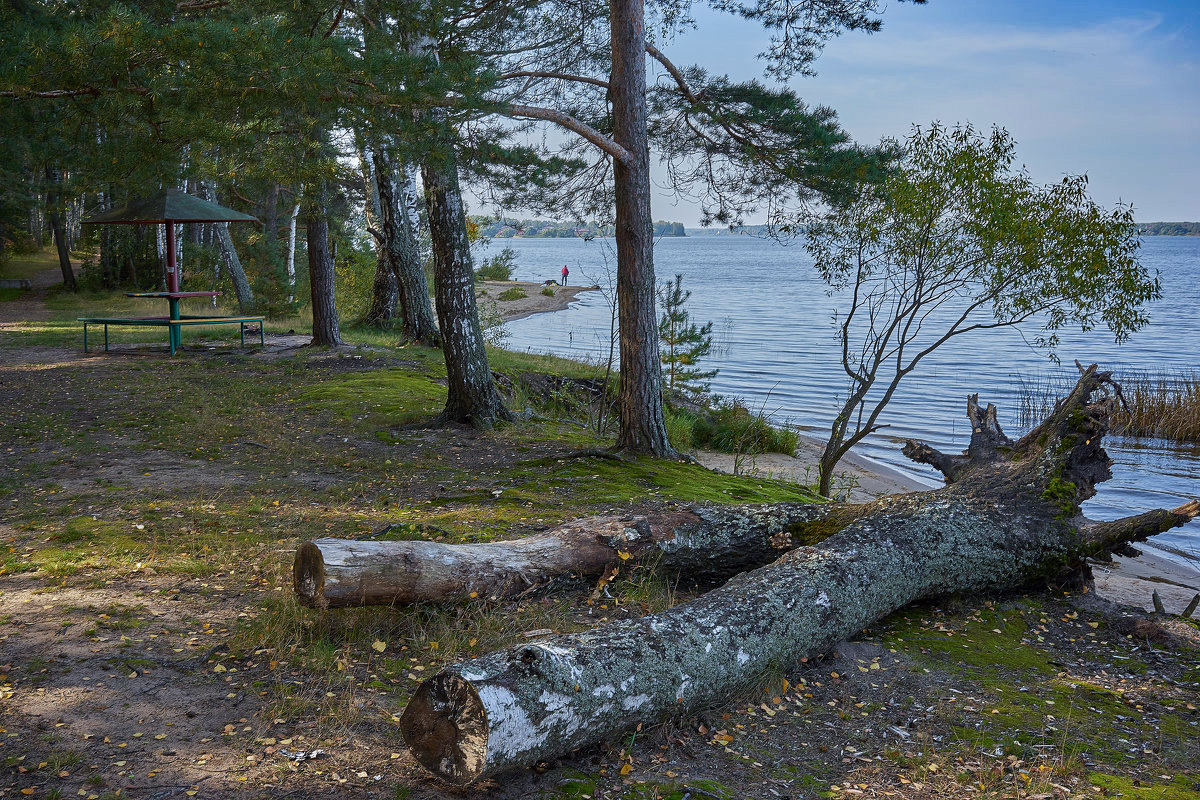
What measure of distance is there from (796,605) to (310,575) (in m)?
2.42

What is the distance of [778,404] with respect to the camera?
1933 cm

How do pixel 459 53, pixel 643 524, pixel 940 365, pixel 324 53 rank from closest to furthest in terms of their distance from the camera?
1. pixel 643 524
2. pixel 324 53
3. pixel 459 53
4. pixel 940 365

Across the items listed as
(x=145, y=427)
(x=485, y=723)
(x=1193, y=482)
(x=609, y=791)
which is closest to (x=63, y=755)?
(x=485, y=723)

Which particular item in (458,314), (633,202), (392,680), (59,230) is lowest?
(392,680)

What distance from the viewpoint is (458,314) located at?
948 cm

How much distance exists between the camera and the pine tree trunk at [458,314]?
914 centimetres

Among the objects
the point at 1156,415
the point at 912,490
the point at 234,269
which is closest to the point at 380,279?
the point at 234,269

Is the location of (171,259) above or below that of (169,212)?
below

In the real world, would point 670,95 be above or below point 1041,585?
above

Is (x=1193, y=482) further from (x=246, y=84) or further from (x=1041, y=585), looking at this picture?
(x=246, y=84)

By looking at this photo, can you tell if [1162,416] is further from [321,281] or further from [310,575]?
[310,575]

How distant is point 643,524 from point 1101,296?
22.9 ft

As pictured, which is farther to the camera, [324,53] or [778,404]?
[778,404]

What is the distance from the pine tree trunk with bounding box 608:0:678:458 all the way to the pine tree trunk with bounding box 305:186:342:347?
8.09 metres
